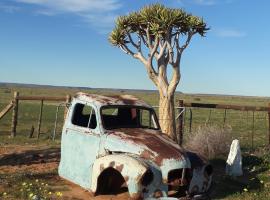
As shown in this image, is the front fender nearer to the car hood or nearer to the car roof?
the car hood

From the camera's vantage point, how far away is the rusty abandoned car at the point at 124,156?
809 centimetres

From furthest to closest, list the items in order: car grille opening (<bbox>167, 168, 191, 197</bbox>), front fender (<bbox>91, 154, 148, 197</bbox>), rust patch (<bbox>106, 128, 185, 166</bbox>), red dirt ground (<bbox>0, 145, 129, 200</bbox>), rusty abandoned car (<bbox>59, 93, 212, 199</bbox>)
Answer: red dirt ground (<bbox>0, 145, 129, 200</bbox>), rust patch (<bbox>106, 128, 185, 166</bbox>), car grille opening (<bbox>167, 168, 191, 197</bbox>), rusty abandoned car (<bbox>59, 93, 212, 199</bbox>), front fender (<bbox>91, 154, 148, 197</bbox>)

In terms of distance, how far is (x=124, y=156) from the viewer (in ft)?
27.5

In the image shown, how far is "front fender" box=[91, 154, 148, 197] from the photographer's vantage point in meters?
7.92

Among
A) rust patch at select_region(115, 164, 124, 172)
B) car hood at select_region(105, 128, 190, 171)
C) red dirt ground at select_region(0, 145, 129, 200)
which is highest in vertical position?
car hood at select_region(105, 128, 190, 171)

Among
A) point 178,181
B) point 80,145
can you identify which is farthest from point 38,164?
point 178,181

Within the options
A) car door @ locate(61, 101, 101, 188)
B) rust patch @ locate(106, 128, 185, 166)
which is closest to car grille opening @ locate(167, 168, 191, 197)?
rust patch @ locate(106, 128, 185, 166)

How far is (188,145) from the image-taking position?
1470cm

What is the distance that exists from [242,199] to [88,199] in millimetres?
3203

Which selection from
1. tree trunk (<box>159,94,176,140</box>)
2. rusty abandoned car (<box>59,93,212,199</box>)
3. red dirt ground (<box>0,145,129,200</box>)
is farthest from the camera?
tree trunk (<box>159,94,176,140</box>)

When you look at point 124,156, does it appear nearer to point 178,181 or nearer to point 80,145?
point 178,181

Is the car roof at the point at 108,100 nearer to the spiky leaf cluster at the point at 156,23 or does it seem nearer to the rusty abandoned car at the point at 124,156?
the rusty abandoned car at the point at 124,156

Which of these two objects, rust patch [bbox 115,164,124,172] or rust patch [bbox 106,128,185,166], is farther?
rust patch [bbox 106,128,185,166]

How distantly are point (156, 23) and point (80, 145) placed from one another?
6604 mm
